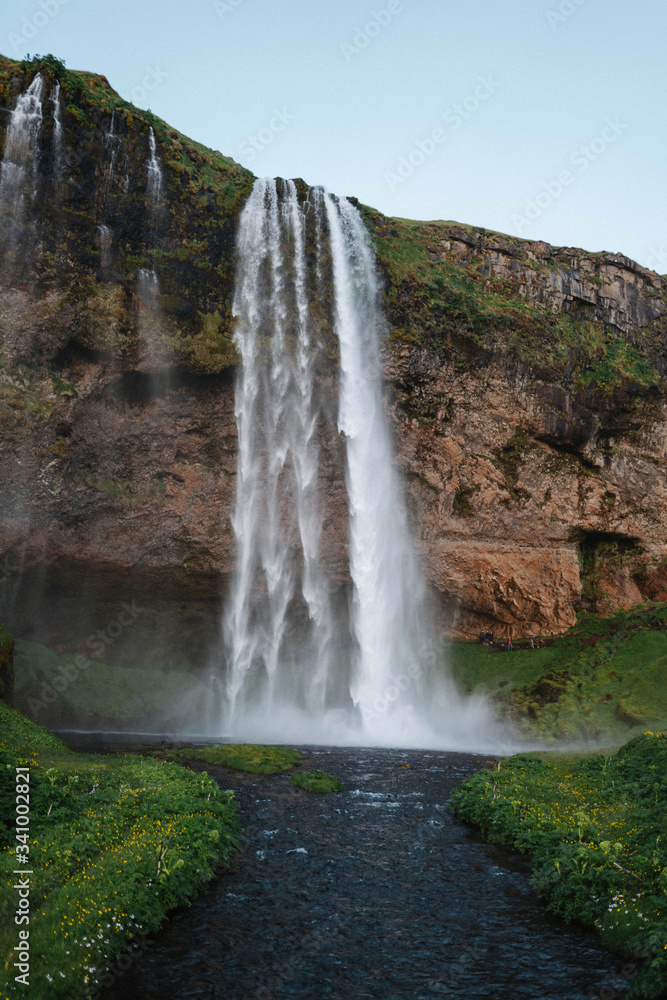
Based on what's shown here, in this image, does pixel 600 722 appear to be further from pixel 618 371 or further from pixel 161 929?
pixel 161 929

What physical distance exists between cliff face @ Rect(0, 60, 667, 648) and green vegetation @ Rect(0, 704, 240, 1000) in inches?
870

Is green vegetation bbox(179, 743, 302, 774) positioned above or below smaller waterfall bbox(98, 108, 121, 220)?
below

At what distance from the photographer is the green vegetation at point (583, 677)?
32.4 metres

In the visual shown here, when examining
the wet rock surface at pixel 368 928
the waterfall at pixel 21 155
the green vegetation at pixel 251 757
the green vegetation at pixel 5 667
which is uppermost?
the waterfall at pixel 21 155

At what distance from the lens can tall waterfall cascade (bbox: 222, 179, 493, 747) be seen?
37.0 m

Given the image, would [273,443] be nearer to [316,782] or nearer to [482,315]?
[482,315]

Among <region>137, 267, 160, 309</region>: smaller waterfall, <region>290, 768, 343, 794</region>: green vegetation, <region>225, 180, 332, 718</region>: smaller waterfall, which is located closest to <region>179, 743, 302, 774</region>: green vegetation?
<region>290, 768, 343, 794</region>: green vegetation

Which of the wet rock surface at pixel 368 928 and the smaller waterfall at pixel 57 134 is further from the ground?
the smaller waterfall at pixel 57 134

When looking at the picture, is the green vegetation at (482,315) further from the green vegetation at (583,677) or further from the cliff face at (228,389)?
the green vegetation at (583,677)

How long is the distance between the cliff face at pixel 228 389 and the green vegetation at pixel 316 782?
2028 cm

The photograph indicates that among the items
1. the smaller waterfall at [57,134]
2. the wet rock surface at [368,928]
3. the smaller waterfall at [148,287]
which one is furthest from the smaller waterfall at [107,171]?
the wet rock surface at [368,928]

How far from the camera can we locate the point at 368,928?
9.31 metres

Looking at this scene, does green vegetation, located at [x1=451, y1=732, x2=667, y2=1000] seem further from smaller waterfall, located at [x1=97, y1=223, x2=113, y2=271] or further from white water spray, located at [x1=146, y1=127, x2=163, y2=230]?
white water spray, located at [x1=146, y1=127, x2=163, y2=230]

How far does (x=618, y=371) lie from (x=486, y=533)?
1545 centimetres
